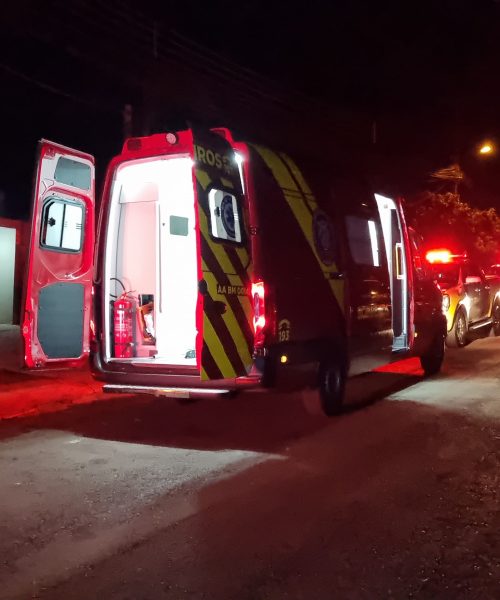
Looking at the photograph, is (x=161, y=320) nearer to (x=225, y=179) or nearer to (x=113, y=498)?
(x=225, y=179)

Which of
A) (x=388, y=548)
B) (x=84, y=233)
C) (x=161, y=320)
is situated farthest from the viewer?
(x=161, y=320)

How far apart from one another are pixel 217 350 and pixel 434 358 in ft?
19.1

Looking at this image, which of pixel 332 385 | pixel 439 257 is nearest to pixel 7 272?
pixel 439 257

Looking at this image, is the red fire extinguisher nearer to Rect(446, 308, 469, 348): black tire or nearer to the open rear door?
the open rear door

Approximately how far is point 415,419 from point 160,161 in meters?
3.94

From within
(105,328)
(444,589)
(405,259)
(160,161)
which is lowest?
(444,589)

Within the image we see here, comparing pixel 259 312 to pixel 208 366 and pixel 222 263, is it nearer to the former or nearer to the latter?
pixel 222 263

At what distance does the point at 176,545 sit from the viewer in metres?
4.29

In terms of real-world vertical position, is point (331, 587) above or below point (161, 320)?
below

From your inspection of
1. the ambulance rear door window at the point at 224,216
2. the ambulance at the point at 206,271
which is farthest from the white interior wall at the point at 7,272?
the ambulance rear door window at the point at 224,216

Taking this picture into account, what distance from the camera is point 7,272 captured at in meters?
19.1

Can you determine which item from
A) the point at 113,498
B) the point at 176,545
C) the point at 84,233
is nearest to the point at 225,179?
the point at 84,233

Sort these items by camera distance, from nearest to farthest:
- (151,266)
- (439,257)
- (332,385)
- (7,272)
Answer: (332,385)
(151,266)
(439,257)
(7,272)

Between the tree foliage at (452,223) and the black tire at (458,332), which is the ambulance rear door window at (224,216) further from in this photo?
the tree foliage at (452,223)
